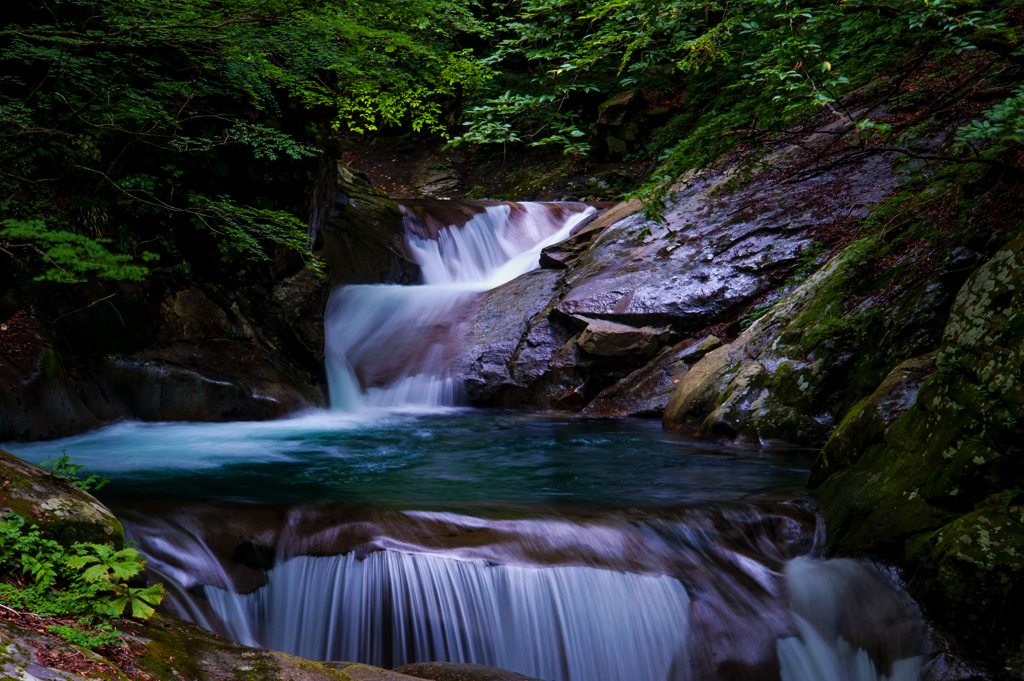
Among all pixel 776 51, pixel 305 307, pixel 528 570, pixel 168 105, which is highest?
pixel 168 105

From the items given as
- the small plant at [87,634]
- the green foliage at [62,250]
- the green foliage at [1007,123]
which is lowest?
the small plant at [87,634]

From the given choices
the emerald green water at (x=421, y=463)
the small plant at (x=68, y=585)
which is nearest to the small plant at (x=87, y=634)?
the small plant at (x=68, y=585)

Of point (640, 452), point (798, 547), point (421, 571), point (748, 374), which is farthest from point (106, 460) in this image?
point (748, 374)

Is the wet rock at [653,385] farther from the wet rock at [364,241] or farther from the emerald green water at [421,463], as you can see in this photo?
the wet rock at [364,241]

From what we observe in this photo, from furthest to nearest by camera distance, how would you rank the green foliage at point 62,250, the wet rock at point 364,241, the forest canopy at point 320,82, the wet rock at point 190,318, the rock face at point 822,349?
1. the wet rock at point 364,241
2. the wet rock at point 190,318
3. the rock face at point 822,349
4. the green foliage at point 62,250
5. the forest canopy at point 320,82

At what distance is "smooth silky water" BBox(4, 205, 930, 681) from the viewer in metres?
3.91

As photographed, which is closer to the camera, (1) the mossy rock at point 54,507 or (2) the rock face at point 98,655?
(2) the rock face at point 98,655

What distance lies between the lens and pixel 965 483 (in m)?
3.81

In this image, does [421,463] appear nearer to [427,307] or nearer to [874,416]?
[874,416]

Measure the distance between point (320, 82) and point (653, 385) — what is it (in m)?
6.04

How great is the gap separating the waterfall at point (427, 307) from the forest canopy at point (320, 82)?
2704 millimetres

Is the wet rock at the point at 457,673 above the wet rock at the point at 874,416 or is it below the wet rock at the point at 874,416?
below

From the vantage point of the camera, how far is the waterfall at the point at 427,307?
10.8m

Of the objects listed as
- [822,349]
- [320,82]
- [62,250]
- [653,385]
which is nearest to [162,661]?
[62,250]
